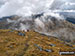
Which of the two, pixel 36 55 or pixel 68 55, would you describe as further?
pixel 68 55

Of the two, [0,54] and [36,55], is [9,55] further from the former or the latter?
[36,55]

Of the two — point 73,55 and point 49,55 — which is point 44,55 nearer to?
point 49,55

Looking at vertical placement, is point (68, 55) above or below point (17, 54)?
below

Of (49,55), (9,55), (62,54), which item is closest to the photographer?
(9,55)

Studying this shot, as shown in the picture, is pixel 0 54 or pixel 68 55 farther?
pixel 68 55

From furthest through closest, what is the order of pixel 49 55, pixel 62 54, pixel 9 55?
pixel 62 54 → pixel 49 55 → pixel 9 55

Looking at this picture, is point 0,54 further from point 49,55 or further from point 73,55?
point 73,55

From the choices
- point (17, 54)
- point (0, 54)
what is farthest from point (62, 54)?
point (0, 54)

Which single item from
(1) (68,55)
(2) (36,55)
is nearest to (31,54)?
(2) (36,55)

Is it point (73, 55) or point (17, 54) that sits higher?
point (17, 54)
